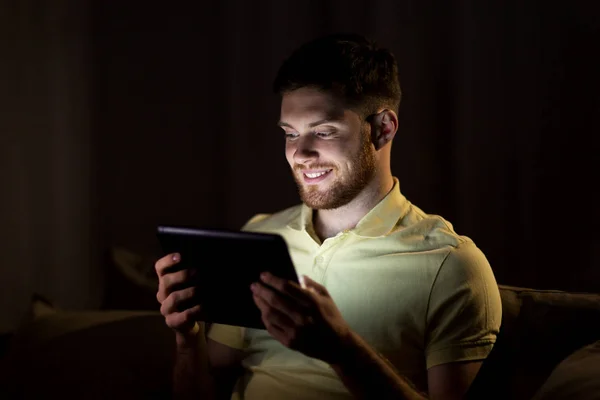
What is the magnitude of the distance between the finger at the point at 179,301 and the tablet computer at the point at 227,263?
1 centimetres

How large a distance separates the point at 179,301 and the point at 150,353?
1.21ft

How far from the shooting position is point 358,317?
1.21 meters

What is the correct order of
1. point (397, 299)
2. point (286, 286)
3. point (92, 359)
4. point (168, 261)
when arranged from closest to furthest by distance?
point (286, 286) < point (168, 261) < point (397, 299) < point (92, 359)

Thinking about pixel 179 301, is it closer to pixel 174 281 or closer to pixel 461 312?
pixel 174 281

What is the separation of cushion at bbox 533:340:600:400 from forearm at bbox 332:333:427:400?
21 centimetres

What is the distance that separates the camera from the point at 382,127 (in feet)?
4.33

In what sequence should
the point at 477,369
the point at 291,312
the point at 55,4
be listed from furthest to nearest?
the point at 55,4 → the point at 477,369 → the point at 291,312

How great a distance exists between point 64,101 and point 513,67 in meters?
1.42

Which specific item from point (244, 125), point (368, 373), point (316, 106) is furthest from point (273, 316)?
point (244, 125)

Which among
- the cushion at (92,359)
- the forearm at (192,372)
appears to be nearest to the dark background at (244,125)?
the cushion at (92,359)

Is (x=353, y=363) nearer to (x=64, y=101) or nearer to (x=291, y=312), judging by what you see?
(x=291, y=312)

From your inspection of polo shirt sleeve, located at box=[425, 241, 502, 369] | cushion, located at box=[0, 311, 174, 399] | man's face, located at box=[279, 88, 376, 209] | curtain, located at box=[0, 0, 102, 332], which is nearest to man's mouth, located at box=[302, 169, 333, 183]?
man's face, located at box=[279, 88, 376, 209]

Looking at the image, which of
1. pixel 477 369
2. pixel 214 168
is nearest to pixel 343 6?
pixel 214 168

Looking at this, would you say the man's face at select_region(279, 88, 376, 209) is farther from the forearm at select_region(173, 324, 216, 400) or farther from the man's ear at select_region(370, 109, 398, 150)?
the forearm at select_region(173, 324, 216, 400)
